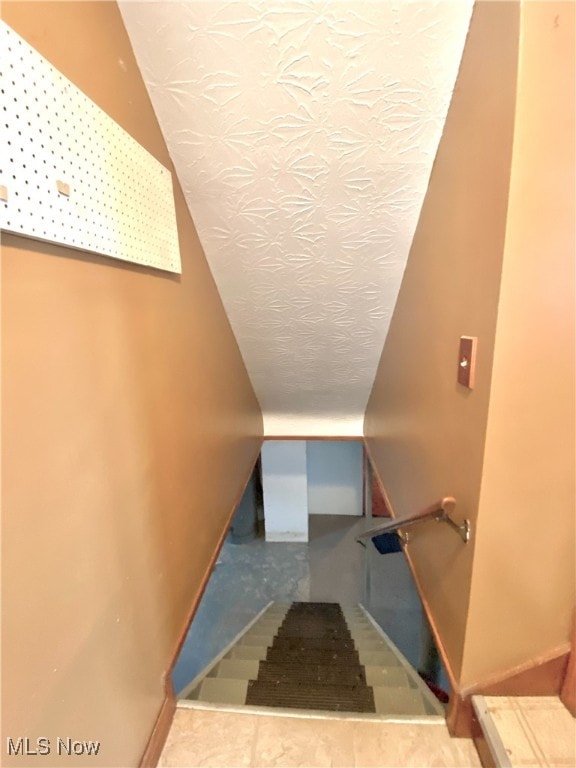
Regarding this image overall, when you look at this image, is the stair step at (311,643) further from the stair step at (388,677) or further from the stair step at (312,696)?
the stair step at (312,696)

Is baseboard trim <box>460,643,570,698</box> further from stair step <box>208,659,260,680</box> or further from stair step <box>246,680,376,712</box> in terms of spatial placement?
stair step <box>208,659,260,680</box>

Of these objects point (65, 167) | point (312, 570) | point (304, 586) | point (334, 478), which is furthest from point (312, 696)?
point (334, 478)

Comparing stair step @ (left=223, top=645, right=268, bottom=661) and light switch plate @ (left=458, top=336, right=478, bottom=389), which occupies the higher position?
light switch plate @ (left=458, top=336, right=478, bottom=389)

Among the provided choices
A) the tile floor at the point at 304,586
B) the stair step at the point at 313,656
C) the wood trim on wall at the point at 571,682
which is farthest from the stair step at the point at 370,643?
the wood trim on wall at the point at 571,682

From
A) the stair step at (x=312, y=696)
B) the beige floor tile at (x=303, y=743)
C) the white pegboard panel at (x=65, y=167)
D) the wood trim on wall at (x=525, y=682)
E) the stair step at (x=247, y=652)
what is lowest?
the stair step at (x=247, y=652)

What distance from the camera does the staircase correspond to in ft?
5.00

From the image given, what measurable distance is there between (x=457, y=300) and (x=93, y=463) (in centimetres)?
110

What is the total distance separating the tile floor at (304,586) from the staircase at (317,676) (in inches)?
28.5

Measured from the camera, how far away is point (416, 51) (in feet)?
3.47

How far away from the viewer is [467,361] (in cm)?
111

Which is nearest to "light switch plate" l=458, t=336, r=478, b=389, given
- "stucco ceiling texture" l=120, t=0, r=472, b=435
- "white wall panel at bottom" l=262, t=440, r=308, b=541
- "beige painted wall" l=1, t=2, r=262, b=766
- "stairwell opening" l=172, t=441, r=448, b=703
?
"stucco ceiling texture" l=120, t=0, r=472, b=435

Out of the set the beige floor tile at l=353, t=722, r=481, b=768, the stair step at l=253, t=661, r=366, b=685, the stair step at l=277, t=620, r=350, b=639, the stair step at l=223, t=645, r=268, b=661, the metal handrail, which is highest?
the metal handrail

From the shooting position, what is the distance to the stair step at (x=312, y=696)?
1.53 metres

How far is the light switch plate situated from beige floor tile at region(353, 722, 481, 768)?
3.82ft
